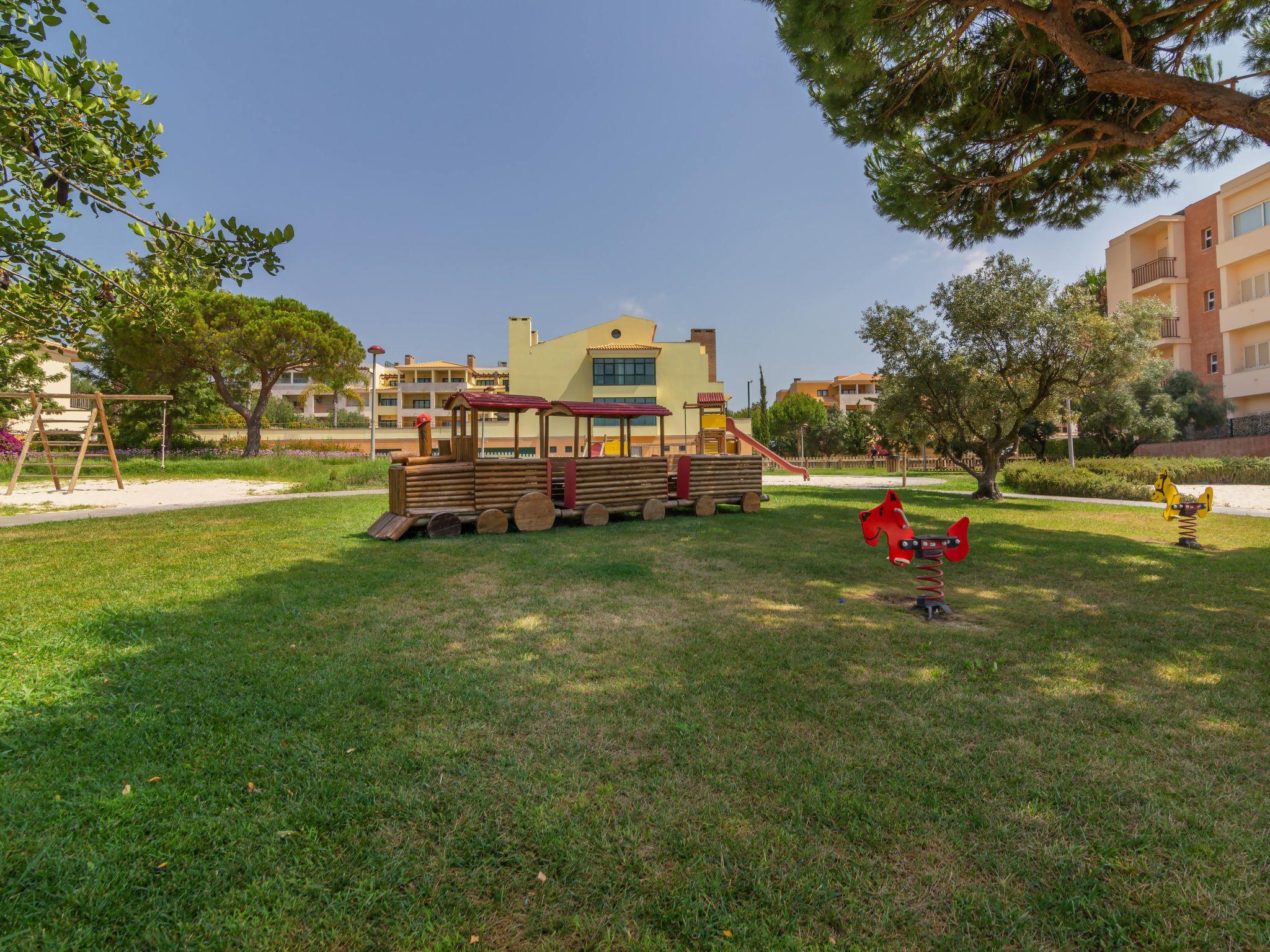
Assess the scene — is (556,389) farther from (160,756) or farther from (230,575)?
(160,756)

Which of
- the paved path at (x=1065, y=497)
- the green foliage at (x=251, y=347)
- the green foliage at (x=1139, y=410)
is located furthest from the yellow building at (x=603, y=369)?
the green foliage at (x=1139, y=410)

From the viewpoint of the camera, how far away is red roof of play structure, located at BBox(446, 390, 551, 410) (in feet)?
33.4

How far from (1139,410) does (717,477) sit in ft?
83.7

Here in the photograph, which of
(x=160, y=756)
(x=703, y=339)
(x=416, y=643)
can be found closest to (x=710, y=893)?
(x=160, y=756)

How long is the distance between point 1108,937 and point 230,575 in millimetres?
7754

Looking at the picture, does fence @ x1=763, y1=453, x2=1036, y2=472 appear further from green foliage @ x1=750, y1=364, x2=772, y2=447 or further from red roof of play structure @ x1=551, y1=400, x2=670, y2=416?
red roof of play structure @ x1=551, y1=400, x2=670, y2=416

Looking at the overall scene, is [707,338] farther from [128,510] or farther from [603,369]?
[128,510]

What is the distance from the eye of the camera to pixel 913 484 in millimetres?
27188

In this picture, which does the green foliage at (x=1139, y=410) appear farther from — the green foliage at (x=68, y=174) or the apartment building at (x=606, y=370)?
the green foliage at (x=68, y=174)

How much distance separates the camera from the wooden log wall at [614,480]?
1175 centimetres

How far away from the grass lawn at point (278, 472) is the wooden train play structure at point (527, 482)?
11668 millimetres

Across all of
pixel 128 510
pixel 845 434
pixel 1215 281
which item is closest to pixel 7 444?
pixel 128 510

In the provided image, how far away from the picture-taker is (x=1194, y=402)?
2942 cm

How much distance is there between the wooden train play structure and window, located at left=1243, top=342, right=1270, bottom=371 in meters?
32.6
